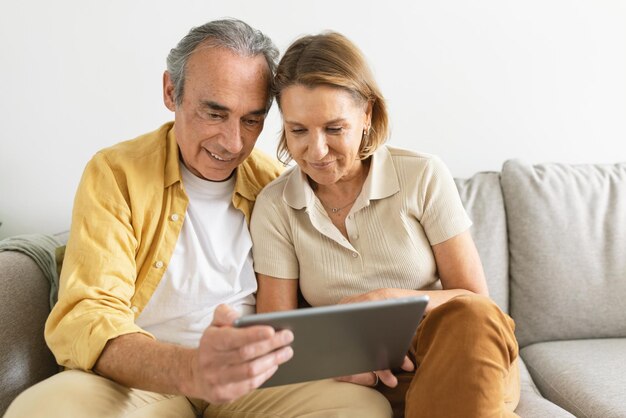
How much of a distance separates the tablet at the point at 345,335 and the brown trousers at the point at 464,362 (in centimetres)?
7

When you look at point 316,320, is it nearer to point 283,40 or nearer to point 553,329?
point 553,329

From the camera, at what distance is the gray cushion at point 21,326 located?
1.54 meters

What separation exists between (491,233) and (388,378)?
756 mm

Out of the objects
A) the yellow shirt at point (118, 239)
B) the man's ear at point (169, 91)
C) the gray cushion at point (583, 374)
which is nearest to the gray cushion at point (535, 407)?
the gray cushion at point (583, 374)

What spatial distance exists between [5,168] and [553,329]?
5.72 feet

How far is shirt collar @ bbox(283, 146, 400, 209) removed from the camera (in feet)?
5.55

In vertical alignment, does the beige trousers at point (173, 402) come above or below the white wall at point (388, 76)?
below

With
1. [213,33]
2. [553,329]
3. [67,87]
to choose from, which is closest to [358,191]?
[213,33]

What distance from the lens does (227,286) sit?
1711 millimetres

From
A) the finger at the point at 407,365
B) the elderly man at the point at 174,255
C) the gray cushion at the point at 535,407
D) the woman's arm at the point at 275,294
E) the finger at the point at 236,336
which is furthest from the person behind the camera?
the woman's arm at the point at 275,294

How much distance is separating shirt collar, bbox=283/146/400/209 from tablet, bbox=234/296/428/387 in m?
0.45

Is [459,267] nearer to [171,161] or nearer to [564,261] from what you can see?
[564,261]

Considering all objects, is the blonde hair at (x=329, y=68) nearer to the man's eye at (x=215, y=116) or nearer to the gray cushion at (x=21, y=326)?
the man's eye at (x=215, y=116)

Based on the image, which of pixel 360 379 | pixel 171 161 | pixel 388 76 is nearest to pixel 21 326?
pixel 171 161
